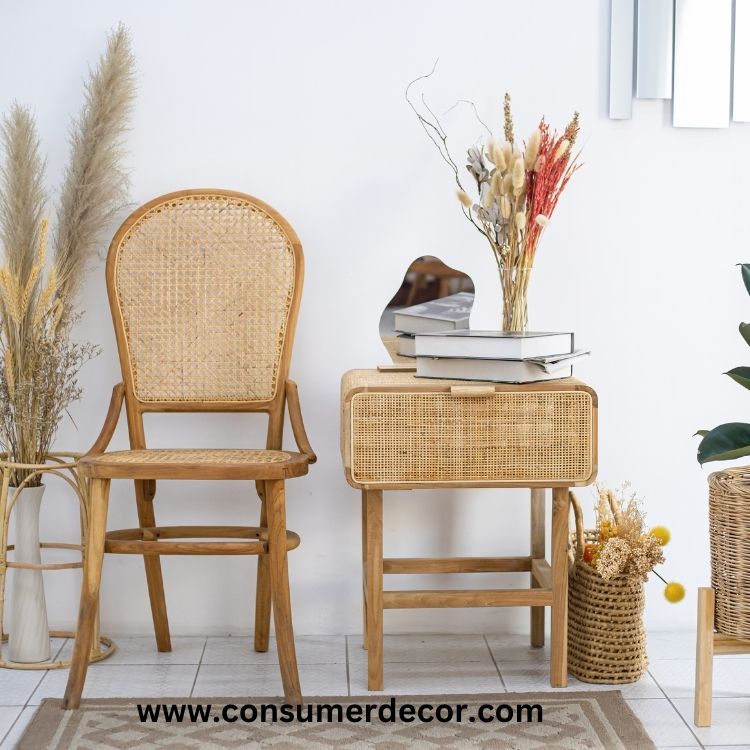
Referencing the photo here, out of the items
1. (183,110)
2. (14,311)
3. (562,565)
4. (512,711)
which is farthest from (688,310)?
(14,311)

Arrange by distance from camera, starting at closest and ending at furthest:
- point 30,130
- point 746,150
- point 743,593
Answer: point 743,593
point 30,130
point 746,150

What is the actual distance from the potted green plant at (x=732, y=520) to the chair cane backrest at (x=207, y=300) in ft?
3.47

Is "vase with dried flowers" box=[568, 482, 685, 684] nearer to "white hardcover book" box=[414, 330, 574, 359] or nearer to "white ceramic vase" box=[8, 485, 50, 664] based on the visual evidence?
"white hardcover book" box=[414, 330, 574, 359]

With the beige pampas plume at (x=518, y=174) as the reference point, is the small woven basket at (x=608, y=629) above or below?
below

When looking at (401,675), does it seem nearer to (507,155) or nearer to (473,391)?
(473,391)

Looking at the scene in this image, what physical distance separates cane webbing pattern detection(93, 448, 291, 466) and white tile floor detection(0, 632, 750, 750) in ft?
1.76

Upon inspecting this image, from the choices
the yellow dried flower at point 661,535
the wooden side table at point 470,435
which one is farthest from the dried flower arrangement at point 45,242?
the yellow dried flower at point 661,535

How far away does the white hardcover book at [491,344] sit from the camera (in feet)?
7.56

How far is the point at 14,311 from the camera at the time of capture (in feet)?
8.20

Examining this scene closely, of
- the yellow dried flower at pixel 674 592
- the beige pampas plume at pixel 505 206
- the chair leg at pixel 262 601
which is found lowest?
the chair leg at pixel 262 601

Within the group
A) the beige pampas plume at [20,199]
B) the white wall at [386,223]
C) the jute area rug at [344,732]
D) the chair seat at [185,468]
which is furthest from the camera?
the white wall at [386,223]

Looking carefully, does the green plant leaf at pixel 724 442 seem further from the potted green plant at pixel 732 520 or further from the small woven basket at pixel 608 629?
the small woven basket at pixel 608 629

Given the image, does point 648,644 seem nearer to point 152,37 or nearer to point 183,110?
point 183,110

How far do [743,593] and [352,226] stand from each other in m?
1.33
